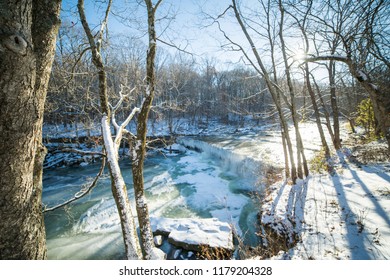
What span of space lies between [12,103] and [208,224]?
7001mm

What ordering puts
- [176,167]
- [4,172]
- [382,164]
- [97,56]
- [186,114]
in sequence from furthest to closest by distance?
[186,114], [176,167], [382,164], [97,56], [4,172]

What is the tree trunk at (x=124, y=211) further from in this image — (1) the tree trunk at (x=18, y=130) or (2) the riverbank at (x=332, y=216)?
(2) the riverbank at (x=332, y=216)

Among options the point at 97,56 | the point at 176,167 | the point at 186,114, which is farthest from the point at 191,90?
the point at 97,56

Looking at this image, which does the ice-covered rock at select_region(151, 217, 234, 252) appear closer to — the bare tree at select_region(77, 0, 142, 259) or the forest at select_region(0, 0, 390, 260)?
the forest at select_region(0, 0, 390, 260)

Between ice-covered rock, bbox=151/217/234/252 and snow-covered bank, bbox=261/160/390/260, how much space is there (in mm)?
1465

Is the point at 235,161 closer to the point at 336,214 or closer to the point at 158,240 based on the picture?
the point at 158,240

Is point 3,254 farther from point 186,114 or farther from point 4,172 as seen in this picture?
point 186,114

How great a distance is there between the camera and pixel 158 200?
1088 cm

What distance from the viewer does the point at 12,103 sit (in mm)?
1018

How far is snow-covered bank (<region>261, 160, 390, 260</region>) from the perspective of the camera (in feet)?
12.5

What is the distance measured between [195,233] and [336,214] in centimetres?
419

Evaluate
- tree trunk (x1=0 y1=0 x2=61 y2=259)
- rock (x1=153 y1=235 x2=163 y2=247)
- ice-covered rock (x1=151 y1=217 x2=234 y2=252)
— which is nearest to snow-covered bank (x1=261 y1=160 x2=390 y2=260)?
ice-covered rock (x1=151 y1=217 x2=234 y2=252)

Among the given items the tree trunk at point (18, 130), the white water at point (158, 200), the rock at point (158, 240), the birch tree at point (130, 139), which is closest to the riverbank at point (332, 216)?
the white water at point (158, 200)

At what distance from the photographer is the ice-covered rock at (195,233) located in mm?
6016
